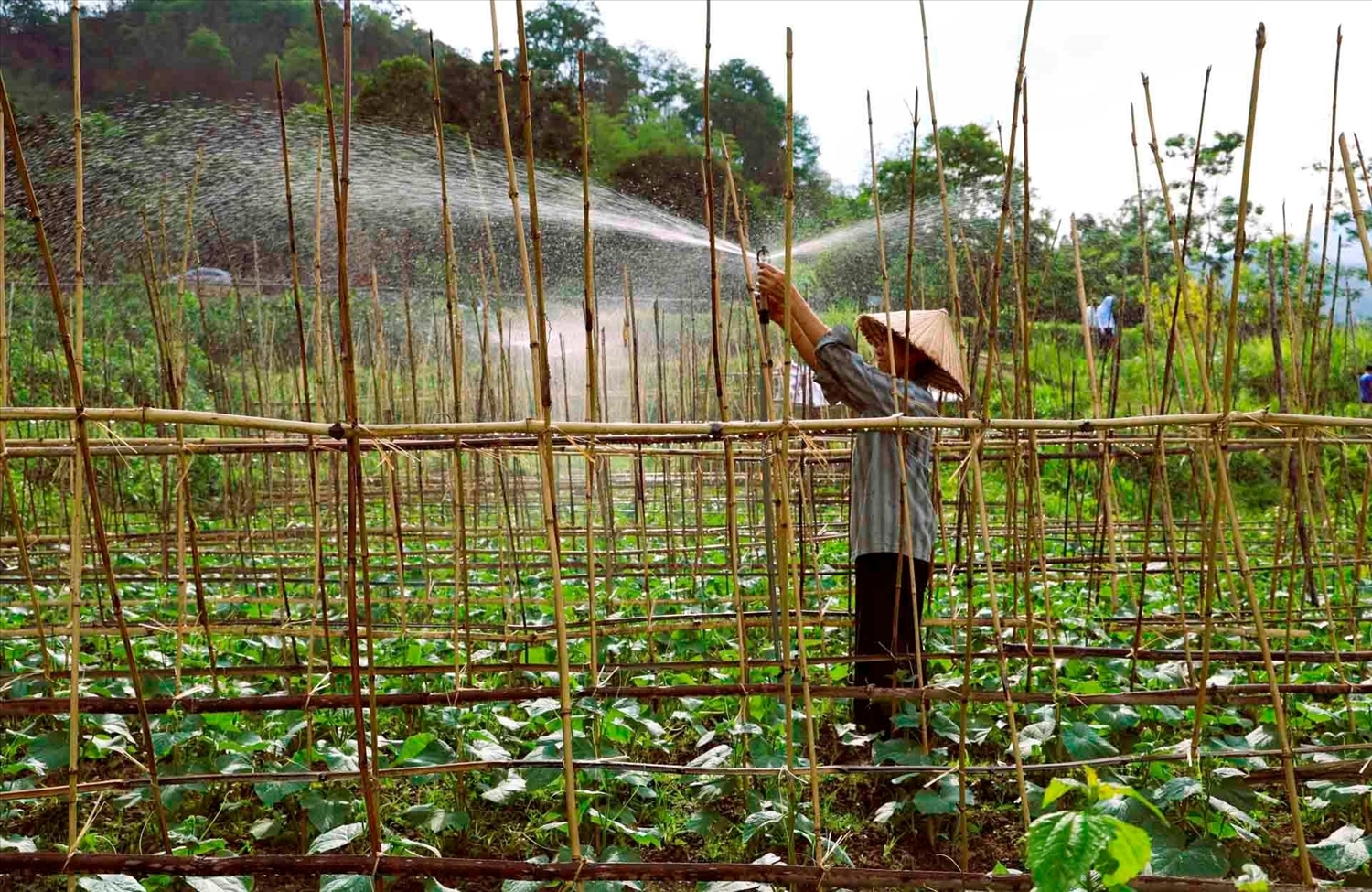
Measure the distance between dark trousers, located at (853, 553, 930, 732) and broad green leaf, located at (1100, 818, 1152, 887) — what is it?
1.64m

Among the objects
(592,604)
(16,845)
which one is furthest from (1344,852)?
(16,845)

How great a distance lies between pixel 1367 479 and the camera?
2854 millimetres

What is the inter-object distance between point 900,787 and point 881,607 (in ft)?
1.59

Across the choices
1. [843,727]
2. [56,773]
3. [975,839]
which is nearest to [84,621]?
[56,773]

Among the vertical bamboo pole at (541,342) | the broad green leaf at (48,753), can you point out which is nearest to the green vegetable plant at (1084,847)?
the vertical bamboo pole at (541,342)

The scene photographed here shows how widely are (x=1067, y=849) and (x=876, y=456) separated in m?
1.70

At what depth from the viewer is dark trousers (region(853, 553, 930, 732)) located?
290 centimetres

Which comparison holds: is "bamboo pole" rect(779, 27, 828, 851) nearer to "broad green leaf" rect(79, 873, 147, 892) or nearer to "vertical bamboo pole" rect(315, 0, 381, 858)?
"vertical bamboo pole" rect(315, 0, 381, 858)

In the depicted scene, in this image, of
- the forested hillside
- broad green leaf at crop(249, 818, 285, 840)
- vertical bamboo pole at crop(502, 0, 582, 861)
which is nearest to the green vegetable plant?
vertical bamboo pole at crop(502, 0, 582, 861)

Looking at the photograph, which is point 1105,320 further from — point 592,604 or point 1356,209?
point 592,604

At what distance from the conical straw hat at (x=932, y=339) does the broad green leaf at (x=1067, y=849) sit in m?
1.62

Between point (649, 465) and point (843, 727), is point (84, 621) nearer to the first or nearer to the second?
point (843, 727)

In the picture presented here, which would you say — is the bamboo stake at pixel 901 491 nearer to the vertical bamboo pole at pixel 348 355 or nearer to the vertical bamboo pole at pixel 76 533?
the vertical bamboo pole at pixel 348 355

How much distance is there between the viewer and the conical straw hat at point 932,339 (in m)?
2.74
